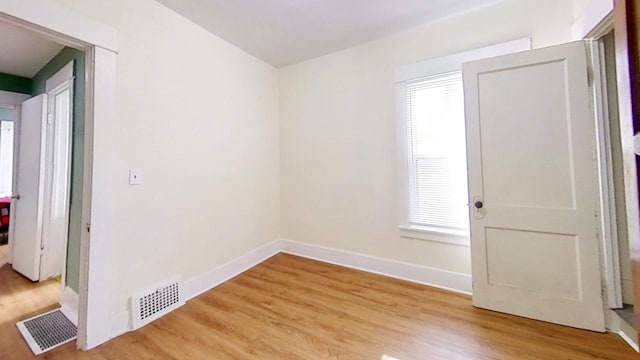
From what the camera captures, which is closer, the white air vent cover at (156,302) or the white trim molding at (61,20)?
the white trim molding at (61,20)

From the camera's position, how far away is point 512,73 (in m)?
2.09

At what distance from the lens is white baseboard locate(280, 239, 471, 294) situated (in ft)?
8.29

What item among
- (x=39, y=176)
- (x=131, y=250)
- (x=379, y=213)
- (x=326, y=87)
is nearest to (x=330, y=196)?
(x=379, y=213)

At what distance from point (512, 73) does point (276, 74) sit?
2.78 meters

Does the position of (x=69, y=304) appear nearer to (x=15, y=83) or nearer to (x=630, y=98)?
(x=15, y=83)

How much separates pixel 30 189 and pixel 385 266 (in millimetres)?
4148

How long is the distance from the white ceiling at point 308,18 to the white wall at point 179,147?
0.81 feet

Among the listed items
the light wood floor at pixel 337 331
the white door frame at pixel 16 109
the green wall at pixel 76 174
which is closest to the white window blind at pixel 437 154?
the light wood floor at pixel 337 331

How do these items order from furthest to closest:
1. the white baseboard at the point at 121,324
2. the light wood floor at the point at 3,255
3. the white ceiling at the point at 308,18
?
1. the light wood floor at the point at 3,255
2. the white ceiling at the point at 308,18
3. the white baseboard at the point at 121,324

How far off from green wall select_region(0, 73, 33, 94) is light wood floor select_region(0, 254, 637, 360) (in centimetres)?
246

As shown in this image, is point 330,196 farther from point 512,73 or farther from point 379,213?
point 512,73

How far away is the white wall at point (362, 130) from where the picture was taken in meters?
2.33

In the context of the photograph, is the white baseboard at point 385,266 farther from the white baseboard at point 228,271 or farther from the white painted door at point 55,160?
the white painted door at point 55,160

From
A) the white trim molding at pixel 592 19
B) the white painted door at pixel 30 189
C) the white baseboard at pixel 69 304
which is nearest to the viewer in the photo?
the white trim molding at pixel 592 19
